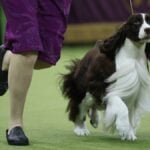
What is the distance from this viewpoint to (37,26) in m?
4.16

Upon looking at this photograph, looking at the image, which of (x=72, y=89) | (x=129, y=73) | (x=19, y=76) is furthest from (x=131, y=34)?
(x=19, y=76)

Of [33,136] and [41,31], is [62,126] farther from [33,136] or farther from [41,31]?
[41,31]

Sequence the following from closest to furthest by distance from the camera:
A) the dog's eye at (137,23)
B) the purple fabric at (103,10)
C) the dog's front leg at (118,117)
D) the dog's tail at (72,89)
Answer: the dog's front leg at (118,117) → the dog's eye at (137,23) → the dog's tail at (72,89) → the purple fabric at (103,10)

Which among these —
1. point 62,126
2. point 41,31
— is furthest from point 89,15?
point 41,31

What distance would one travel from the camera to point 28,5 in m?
4.12

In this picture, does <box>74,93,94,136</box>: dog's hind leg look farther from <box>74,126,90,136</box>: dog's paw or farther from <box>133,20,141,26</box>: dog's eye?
<box>133,20,141,26</box>: dog's eye

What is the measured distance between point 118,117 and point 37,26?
88 centimetres

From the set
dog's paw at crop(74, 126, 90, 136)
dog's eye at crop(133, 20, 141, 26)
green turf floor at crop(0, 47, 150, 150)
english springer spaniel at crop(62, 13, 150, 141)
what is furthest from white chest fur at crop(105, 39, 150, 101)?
dog's paw at crop(74, 126, 90, 136)

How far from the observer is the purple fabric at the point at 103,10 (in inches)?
484

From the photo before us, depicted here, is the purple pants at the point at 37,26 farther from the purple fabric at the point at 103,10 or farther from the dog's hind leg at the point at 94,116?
the purple fabric at the point at 103,10

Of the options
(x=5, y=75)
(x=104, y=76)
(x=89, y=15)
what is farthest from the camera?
(x=89, y=15)

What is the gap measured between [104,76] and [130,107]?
339 millimetres

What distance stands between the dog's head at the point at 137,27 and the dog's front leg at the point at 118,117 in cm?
45

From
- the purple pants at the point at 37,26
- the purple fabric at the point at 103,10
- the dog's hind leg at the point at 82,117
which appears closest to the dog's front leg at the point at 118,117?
the dog's hind leg at the point at 82,117
